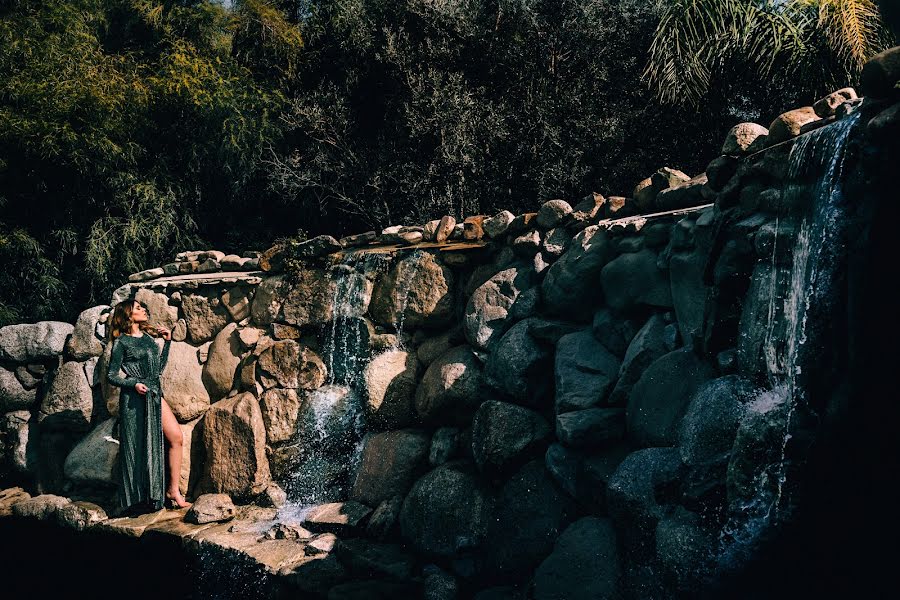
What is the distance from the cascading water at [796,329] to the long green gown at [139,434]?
15.9 ft

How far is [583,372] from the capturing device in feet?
14.2

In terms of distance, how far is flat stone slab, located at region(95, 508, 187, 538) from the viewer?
5773mm

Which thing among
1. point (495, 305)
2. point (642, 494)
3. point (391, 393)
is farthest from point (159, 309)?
point (642, 494)

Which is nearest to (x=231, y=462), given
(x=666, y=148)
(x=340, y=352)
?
(x=340, y=352)

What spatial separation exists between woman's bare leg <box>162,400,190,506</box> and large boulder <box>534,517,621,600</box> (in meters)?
3.76

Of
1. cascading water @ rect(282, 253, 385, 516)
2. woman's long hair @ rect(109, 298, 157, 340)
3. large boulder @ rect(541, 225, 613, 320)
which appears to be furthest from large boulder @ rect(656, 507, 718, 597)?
woman's long hair @ rect(109, 298, 157, 340)

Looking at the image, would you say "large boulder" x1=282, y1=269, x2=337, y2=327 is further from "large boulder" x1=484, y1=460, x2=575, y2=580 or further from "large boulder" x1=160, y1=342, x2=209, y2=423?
"large boulder" x1=484, y1=460, x2=575, y2=580

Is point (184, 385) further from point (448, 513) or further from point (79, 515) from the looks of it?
point (448, 513)

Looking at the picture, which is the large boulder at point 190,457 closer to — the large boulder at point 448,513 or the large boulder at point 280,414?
the large boulder at point 280,414

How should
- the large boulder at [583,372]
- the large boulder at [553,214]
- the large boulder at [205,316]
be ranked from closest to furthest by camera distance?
the large boulder at [583,372] → the large boulder at [553,214] → the large boulder at [205,316]

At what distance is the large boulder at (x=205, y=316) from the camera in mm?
6961

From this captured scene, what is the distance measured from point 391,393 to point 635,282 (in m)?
2.43

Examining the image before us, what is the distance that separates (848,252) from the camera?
2.79 m

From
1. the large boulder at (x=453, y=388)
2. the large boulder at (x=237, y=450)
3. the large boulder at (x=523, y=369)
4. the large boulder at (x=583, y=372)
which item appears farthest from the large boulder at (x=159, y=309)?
the large boulder at (x=583, y=372)
